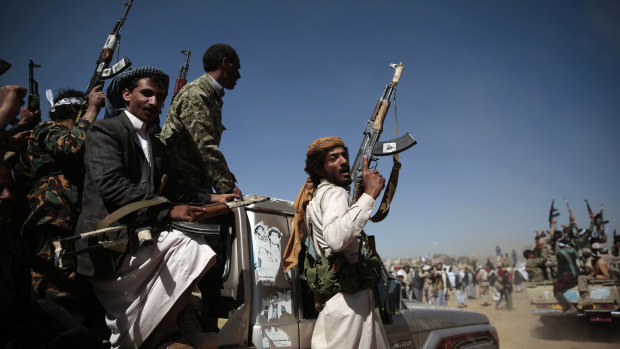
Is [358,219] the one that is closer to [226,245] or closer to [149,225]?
[226,245]

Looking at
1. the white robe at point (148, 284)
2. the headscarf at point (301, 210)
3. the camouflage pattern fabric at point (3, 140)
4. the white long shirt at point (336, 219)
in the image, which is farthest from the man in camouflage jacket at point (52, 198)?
the white long shirt at point (336, 219)

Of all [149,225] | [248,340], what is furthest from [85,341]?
[248,340]

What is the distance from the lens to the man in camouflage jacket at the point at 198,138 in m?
2.61

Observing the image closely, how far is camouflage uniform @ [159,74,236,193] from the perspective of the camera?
8.57 ft

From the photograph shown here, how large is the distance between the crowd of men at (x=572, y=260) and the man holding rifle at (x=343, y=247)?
980 centimetres

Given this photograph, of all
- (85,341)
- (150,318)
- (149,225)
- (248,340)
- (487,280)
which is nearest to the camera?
(85,341)

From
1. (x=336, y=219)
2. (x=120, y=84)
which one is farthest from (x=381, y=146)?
(x=120, y=84)

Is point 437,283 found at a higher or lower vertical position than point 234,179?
lower

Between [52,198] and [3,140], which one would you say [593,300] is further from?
[3,140]

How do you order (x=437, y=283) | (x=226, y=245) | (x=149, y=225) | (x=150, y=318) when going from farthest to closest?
(x=437, y=283) < (x=226, y=245) < (x=149, y=225) < (x=150, y=318)

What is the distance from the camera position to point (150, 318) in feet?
5.91

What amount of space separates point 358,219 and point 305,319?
83 cm

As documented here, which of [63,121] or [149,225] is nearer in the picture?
[149,225]

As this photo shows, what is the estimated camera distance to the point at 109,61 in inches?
184
